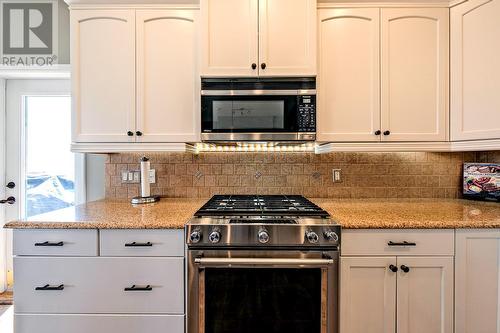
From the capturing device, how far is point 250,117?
70.9 inches

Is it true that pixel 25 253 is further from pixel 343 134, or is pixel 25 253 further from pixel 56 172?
pixel 343 134

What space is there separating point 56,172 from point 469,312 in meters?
3.10

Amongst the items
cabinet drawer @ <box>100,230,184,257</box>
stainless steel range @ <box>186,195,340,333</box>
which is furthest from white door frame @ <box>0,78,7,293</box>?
stainless steel range @ <box>186,195,340,333</box>

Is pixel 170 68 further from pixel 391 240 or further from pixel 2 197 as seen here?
pixel 2 197

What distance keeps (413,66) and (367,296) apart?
4.89 feet

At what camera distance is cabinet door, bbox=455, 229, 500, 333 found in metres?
1.46

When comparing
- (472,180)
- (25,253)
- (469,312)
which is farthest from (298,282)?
(472,180)

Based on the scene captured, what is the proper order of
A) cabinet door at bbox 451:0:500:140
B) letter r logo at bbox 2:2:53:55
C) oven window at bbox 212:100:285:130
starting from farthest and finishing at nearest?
letter r logo at bbox 2:2:53:55, oven window at bbox 212:100:285:130, cabinet door at bbox 451:0:500:140

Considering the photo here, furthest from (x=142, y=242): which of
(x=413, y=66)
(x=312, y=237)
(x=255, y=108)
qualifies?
(x=413, y=66)

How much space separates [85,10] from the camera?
74.0 inches

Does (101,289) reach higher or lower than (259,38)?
lower

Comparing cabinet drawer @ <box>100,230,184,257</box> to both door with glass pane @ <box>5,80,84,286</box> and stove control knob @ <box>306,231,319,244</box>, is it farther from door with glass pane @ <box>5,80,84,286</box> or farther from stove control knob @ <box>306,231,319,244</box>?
door with glass pane @ <box>5,80,84,286</box>

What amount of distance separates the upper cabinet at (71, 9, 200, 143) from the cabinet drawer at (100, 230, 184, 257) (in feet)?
2.23

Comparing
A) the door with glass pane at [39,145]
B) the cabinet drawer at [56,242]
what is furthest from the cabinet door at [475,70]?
the door with glass pane at [39,145]
